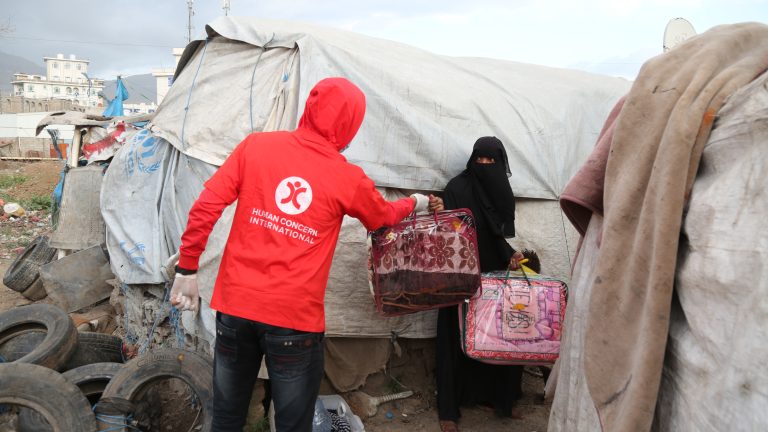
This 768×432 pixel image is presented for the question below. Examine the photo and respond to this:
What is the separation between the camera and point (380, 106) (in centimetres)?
385

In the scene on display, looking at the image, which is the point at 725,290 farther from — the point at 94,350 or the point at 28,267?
the point at 28,267

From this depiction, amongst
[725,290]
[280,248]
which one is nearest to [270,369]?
[280,248]

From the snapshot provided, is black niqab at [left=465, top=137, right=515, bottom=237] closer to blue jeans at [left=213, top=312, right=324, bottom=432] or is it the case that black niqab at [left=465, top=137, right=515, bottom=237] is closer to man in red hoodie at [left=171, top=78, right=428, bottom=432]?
man in red hoodie at [left=171, top=78, right=428, bottom=432]

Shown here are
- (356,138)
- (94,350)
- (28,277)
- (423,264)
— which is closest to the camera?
(423,264)

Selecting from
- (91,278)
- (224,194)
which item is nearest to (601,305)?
(224,194)

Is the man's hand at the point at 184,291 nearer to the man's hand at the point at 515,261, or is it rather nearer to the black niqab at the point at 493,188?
the black niqab at the point at 493,188

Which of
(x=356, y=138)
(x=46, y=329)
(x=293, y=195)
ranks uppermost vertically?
(x=356, y=138)

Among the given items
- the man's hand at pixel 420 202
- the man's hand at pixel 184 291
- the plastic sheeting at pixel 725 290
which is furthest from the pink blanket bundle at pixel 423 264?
the plastic sheeting at pixel 725 290

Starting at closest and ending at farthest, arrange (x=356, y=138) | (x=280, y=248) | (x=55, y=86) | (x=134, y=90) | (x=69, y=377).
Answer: (x=280, y=248) < (x=69, y=377) < (x=356, y=138) < (x=134, y=90) < (x=55, y=86)

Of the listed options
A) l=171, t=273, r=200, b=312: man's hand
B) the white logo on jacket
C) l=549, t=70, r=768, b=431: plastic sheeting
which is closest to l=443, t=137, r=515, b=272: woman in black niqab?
the white logo on jacket

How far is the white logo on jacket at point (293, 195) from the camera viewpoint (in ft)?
7.47

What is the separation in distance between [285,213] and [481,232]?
1.93 m

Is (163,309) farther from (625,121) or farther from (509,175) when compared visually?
(625,121)

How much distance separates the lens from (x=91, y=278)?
5.55 meters
